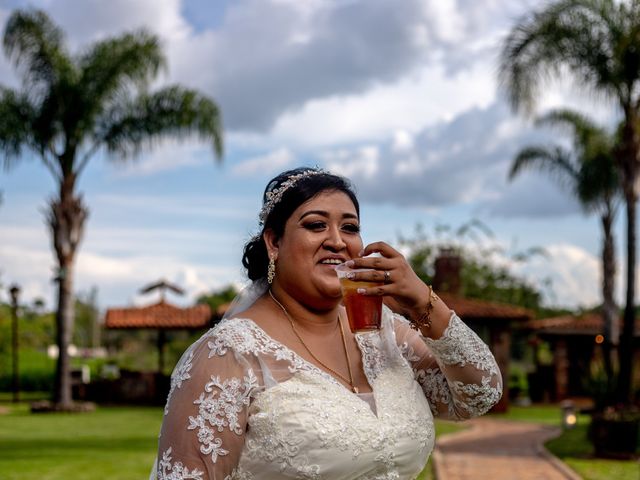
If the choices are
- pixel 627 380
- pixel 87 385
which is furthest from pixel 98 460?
pixel 87 385

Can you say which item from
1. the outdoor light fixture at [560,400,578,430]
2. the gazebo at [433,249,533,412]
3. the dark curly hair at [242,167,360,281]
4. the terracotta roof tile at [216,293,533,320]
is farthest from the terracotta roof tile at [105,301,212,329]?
the dark curly hair at [242,167,360,281]

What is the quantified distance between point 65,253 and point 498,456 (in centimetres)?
1281

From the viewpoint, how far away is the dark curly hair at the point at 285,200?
10.1ft

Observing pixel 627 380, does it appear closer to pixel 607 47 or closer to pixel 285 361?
pixel 607 47

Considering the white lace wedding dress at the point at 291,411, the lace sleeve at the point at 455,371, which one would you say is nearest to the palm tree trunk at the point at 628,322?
the lace sleeve at the point at 455,371

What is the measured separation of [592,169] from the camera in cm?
2589

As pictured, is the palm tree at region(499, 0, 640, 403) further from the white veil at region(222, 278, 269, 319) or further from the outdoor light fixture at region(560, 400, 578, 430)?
the white veil at region(222, 278, 269, 319)

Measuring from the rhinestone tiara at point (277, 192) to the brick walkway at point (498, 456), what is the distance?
9.66 metres

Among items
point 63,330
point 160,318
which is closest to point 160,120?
point 63,330

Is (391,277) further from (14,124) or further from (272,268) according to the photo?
(14,124)

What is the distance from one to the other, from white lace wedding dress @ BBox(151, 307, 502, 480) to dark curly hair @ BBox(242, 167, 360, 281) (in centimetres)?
33

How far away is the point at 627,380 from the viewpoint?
48.9 feet

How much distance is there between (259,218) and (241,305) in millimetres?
353

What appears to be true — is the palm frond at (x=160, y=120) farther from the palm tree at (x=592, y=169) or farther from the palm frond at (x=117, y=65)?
the palm tree at (x=592, y=169)
